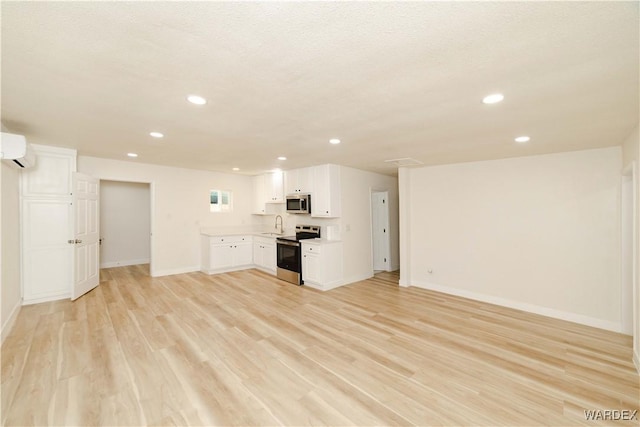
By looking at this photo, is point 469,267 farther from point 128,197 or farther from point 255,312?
point 128,197

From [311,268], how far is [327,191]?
1.60m

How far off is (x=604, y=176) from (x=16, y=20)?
590 cm

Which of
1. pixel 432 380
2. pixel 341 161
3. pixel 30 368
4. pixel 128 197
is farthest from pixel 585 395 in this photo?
pixel 128 197

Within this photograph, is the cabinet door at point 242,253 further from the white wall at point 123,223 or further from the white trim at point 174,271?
the white wall at point 123,223

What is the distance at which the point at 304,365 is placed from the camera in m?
2.61

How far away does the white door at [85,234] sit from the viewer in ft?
14.4

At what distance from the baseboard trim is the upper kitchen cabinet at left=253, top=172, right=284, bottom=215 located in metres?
3.94

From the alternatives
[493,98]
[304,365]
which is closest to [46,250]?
[304,365]

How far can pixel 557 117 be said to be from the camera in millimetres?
2529

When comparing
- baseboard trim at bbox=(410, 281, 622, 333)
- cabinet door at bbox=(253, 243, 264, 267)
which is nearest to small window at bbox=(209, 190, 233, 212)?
cabinet door at bbox=(253, 243, 264, 267)

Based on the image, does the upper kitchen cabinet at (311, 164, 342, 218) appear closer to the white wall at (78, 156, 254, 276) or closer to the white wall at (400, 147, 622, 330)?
the white wall at (400, 147, 622, 330)

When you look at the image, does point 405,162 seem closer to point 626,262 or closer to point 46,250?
point 626,262

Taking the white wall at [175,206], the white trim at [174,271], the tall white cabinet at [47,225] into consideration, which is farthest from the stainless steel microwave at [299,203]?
the tall white cabinet at [47,225]

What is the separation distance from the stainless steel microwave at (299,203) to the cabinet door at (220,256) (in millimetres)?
1859
